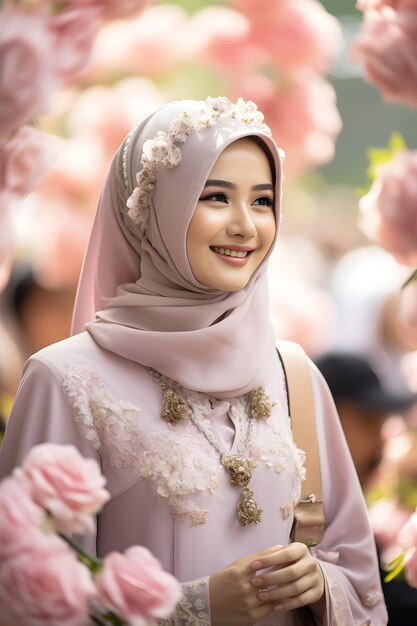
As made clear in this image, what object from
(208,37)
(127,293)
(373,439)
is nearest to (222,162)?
(127,293)

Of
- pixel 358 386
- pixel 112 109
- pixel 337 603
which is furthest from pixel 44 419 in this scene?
pixel 358 386

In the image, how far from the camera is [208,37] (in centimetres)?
222

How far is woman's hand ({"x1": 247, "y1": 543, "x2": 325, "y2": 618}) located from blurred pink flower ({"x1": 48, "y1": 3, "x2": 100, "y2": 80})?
0.72 m

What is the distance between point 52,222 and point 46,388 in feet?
2.96

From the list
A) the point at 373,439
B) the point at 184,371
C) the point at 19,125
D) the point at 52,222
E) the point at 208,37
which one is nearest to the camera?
the point at 19,125

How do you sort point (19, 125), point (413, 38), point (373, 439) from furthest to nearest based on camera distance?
1. point (373, 439)
2. point (413, 38)
3. point (19, 125)

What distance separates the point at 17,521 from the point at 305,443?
691 millimetres

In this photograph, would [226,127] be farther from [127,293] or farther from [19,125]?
[19,125]

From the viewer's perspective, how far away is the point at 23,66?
1.21 meters

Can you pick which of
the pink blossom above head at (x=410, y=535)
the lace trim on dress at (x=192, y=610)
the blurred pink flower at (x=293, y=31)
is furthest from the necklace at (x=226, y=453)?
the blurred pink flower at (x=293, y=31)

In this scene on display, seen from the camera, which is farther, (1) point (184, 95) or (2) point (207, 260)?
(1) point (184, 95)

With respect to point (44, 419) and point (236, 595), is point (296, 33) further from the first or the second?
point (236, 595)

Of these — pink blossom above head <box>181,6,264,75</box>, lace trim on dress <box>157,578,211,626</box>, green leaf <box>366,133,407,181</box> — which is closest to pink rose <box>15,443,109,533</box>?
lace trim on dress <box>157,578,211,626</box>

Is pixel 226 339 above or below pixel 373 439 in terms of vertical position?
above
